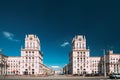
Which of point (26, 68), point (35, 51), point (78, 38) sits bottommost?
point (26, 68)

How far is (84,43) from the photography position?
17775 cm

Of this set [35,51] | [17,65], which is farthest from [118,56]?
[17,65]

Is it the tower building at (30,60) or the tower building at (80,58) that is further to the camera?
the tower building at (80,58)

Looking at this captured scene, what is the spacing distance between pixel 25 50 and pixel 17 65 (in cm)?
2958

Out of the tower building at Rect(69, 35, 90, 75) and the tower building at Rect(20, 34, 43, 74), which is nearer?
the tower building at Rect(20, 34, 43, 74)

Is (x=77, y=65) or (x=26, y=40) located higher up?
(x=26, y=40)

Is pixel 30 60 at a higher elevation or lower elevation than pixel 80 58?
lower

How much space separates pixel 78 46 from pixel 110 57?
31529 millimetres

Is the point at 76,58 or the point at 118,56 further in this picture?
the point at 118,56

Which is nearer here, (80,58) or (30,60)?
(30,60)

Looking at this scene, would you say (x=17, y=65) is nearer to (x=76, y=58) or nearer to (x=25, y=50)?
(x=25, y=50)

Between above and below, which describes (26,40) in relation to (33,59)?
above

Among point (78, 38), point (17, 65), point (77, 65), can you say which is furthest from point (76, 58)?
point (17, 65)

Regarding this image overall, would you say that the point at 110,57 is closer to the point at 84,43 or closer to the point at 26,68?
the point at 84,43
